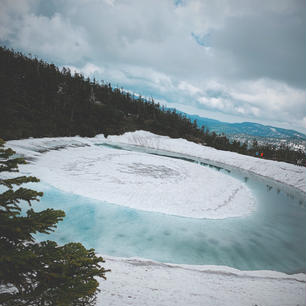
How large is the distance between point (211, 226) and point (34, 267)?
12.3 m

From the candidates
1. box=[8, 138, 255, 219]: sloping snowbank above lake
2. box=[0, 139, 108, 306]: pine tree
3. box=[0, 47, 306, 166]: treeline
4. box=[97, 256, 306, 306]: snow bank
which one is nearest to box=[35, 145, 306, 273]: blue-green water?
box=[8, 138, 255, 219]: sloping snowbank above lake

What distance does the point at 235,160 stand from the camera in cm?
4728

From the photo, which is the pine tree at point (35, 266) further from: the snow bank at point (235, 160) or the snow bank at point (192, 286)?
the snow bank at point (235, 160)

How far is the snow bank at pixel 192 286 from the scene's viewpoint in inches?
202

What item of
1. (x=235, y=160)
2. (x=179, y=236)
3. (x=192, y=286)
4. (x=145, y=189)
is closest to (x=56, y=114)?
(x=145, y=189)

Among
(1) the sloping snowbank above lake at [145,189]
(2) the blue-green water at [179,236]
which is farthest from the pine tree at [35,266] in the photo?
(1) the sloping snowbank above lake at [145,189]

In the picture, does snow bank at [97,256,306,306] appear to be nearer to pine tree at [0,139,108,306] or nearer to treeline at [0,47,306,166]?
pine tree at [0,139,108,306]

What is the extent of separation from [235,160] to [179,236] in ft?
137

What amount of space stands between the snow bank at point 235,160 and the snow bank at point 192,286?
31.8 m

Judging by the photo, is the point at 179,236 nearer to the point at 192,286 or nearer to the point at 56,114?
the point at 192,286

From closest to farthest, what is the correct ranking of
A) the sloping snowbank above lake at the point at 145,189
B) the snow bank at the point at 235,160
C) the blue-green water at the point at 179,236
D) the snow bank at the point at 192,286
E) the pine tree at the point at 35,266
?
the pine tree at the point at 35,266 < the snow bank at the point at 192,286 < the blue-green water at the point at 179,236 < the sloping snowbank above lake at the point at 145,189 < the snow bank at the point at 235,160

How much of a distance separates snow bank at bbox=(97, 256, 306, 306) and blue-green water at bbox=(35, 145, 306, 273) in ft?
4.23

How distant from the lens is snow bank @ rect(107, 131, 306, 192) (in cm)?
3584

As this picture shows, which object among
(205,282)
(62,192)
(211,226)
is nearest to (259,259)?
(211,226)
